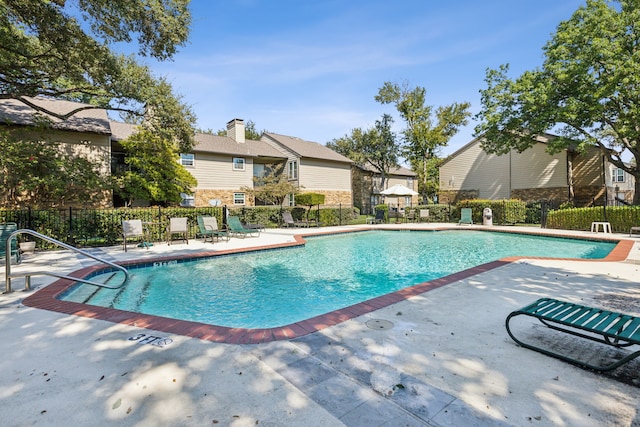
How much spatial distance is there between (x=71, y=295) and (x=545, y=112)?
2266 centimetres

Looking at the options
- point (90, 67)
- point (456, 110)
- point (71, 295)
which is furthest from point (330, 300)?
point (456, 110)

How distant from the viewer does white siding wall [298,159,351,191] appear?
25.8 m

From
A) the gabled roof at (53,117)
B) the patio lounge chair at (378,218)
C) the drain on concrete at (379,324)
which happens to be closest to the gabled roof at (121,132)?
the gabled roof at (53,117)

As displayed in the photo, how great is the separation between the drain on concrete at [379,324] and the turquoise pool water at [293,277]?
5.49 ft

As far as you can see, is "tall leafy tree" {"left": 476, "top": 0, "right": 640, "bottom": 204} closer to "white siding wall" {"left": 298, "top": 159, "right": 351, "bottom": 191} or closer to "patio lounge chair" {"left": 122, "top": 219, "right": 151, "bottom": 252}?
"white siding wall" {"left": 298, "top": 159, "right": 351, "bottom": 191}

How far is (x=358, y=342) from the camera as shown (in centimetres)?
328

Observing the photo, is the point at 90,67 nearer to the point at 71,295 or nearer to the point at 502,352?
the point at 71,295

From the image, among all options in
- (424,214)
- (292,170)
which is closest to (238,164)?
(292,170)

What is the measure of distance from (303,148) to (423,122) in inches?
450

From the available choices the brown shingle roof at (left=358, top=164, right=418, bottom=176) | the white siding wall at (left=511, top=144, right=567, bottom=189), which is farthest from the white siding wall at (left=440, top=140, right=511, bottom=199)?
the brown shingle roof at (left=358, top=164, right=418, bottom=176)

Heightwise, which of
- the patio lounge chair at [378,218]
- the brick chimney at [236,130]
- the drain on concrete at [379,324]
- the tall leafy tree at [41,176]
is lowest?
the drain on concrete at [379,324]

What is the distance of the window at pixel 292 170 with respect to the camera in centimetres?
2566

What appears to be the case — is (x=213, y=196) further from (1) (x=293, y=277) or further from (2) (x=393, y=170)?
(2) (x=393, y=170)

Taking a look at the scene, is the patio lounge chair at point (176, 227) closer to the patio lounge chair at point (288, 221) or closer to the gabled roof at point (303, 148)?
the patio lounge chair at point (288, 221)
